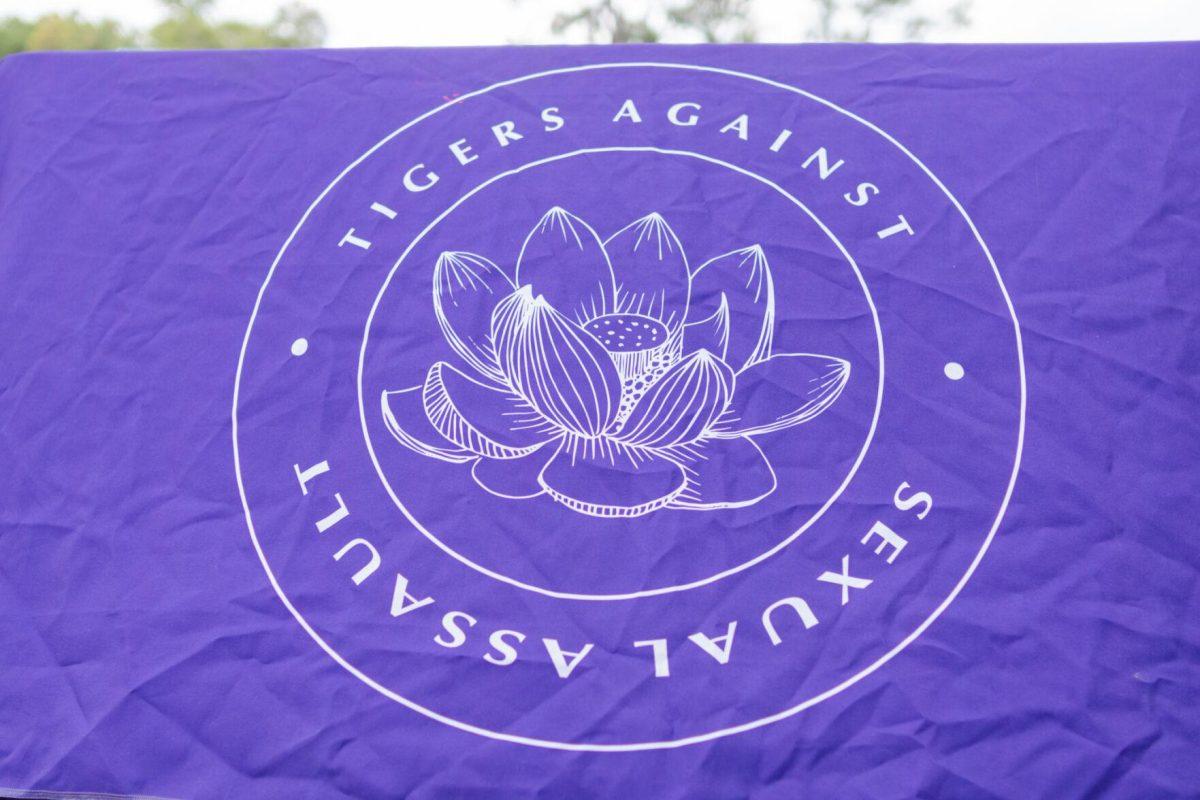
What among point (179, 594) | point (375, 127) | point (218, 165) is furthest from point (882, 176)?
point (179, 594)

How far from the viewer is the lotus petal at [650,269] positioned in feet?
4.32

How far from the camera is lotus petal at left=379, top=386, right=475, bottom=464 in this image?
1.27 metres

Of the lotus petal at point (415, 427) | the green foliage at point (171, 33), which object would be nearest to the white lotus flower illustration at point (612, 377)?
the lotus petal at point (415, 427)

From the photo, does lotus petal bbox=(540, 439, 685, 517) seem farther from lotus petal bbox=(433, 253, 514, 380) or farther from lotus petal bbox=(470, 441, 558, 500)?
lotus petal bbox=(433, 253, 514, 380)

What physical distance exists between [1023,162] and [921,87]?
18cm

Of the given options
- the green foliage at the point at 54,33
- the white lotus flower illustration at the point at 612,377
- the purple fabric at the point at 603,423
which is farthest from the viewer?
the green foliage at the point at 54,33

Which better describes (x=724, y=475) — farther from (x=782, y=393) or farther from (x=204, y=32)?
(x=204, y=32)

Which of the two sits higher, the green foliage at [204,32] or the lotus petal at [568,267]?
the green foliage at [204,32]

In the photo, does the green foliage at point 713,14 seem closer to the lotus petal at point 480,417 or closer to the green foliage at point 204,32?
the green foliage at point 204,32

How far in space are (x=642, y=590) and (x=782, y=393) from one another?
305mm

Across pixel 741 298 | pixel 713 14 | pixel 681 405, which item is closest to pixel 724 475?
pixel 681 405

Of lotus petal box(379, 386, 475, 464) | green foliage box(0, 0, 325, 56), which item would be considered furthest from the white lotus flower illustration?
green foliage box(0, 0, 325, 56)

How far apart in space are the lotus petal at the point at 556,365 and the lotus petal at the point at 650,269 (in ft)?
Result: 0.26

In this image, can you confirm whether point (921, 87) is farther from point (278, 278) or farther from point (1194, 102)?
point (278, 278)
